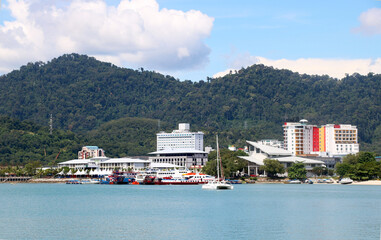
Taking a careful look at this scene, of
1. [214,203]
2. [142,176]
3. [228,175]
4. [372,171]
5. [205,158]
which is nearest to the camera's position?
[214,203]

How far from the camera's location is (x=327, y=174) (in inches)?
4941

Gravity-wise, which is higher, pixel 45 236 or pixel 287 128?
pixel 287 128

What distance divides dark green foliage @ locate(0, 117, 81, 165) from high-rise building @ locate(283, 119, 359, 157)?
58.2 meters

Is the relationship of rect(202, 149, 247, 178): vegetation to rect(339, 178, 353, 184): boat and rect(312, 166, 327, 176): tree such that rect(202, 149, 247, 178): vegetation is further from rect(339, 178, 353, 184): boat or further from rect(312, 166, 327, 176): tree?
rect(339, 178, 353, 184): boat

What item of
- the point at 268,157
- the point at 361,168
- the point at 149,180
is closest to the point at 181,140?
the point at 268,157

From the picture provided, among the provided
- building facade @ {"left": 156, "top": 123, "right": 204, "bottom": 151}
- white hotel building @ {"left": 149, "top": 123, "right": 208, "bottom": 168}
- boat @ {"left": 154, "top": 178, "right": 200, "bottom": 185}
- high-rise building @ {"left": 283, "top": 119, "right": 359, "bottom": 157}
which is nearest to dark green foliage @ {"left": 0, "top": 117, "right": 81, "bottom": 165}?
white hotel building @ {"left": 149, "top": 123, "right": 208, "bottom": 168}

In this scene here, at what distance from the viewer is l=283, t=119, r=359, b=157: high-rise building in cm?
15862

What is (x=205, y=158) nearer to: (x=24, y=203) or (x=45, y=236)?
(x=24, y=203)

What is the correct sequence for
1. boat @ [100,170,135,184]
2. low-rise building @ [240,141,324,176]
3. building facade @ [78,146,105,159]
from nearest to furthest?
boat @ [100,170,135,184], low-rise building @ [240,141,324,176], building facade @ [78,146,105,159]

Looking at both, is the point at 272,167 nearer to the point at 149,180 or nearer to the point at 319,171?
the point at 319,171

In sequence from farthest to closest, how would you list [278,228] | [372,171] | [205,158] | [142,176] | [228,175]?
1. [205,158]
2. [142,176]
3. [228,175]
4. [372,171]
5. [278,228]

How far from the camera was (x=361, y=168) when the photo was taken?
102 metres

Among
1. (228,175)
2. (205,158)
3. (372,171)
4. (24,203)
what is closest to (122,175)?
(228,175)

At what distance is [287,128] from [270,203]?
103 metres
